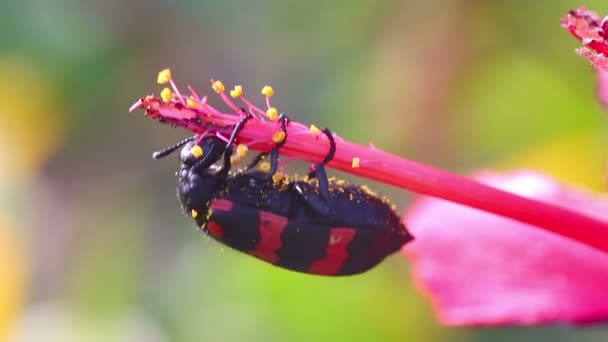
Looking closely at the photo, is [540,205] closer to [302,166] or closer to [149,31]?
[302,166]

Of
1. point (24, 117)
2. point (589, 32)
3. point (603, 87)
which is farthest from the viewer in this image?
point (24, 117)

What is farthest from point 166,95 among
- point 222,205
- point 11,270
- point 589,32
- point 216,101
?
point 216,101

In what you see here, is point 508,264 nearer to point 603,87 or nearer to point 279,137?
point 603,87

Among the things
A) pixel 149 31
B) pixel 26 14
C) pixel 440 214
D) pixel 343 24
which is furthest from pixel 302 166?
pixel 440 214

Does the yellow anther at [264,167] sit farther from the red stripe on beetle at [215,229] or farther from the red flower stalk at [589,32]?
the red flower stalk at [589,32]

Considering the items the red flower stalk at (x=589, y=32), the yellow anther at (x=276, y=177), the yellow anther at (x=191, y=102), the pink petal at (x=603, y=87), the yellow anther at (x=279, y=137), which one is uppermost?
the red flower stalk at (x=589, y=32)

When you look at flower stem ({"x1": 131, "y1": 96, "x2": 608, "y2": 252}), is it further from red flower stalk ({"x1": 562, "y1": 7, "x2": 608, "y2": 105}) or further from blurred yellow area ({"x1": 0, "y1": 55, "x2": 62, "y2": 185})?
blurred yellow area ({"x1": 0, "y1": 55, "x2": 62, "y2": 185})

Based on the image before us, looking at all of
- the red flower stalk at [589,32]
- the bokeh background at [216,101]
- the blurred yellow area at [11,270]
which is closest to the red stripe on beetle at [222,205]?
the red flower stalk at [589,32]
